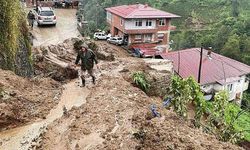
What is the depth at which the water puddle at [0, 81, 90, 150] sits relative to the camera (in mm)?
8836

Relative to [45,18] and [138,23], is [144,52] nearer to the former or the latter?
[138,23]

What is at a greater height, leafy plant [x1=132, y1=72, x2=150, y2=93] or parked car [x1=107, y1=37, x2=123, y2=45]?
leafy plant [x1=132, y1=72, x2=150, y2=93]

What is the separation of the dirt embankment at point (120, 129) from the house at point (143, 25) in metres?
27.1

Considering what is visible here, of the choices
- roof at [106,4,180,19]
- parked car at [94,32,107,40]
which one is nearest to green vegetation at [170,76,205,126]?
parked car at [94,32,107,40]

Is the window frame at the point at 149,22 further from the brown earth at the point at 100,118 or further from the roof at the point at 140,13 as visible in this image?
the brown earth at the point at 100,118

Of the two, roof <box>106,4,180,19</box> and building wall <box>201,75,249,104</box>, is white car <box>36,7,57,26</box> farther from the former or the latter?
building wall <box>201,75,249,104</box>

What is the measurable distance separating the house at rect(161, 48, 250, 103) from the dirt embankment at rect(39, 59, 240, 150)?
2435 centimetres

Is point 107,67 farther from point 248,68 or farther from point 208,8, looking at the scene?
Result: point 208,8

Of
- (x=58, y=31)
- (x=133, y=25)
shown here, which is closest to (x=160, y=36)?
(x=133, y=25)

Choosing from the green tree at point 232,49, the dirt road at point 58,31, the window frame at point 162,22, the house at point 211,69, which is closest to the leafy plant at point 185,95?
the dirt road at point 58,31

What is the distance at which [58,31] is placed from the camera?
26.4 m

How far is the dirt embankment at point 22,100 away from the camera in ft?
32.8

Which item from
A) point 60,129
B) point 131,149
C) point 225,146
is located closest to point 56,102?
point 60,129

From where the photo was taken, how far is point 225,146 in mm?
7738
